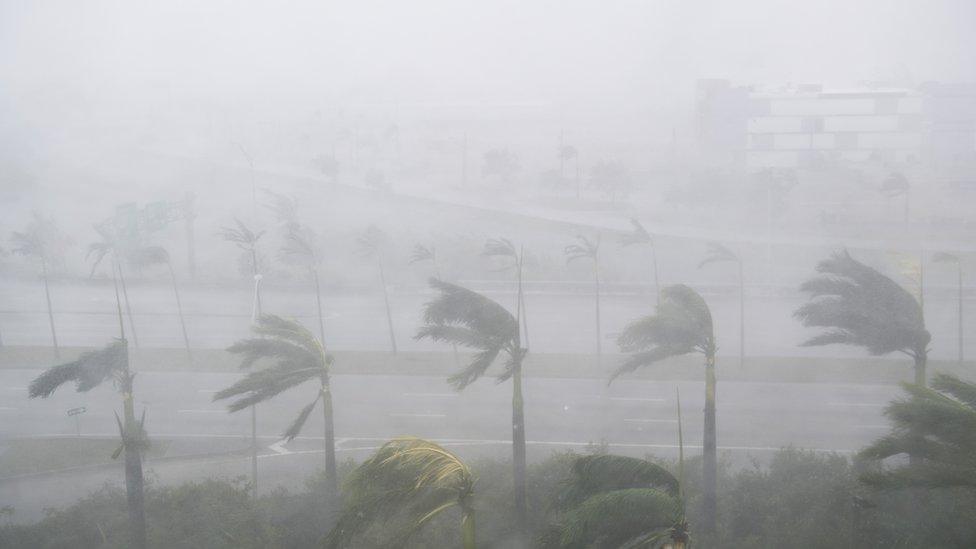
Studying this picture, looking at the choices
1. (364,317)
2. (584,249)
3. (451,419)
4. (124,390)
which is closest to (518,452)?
(124,390)

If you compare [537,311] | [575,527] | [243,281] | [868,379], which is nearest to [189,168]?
[243,281]

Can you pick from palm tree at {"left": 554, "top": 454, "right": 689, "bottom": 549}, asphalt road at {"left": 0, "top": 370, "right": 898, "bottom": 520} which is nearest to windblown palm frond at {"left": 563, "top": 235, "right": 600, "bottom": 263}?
asphalt road at {"left": 0, "top": 370, "right": 898, "bottom": 520}

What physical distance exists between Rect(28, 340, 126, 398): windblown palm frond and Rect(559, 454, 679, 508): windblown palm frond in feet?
14.6

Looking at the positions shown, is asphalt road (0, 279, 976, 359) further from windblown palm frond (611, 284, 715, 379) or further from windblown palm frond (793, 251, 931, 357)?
windblown palm frond (611, 284, 715, 379)

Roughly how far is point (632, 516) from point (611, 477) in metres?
0.38

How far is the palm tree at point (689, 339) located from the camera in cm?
628

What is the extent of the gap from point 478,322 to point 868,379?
861 cm

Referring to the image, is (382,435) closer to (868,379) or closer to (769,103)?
(868,379)

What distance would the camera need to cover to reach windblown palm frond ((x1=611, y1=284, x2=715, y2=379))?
6383 mm

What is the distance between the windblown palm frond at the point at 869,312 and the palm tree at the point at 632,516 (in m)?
4.14

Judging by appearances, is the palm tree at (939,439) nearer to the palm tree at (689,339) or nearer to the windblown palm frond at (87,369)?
the palm tree at (689,339)

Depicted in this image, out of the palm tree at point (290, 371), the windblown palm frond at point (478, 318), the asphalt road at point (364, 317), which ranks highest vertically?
the windblown palm frond at point (478, 318)

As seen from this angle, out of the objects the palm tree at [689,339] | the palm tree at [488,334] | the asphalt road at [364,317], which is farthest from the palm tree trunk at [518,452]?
the asphalt road at [364,317]

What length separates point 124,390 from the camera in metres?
6.29
